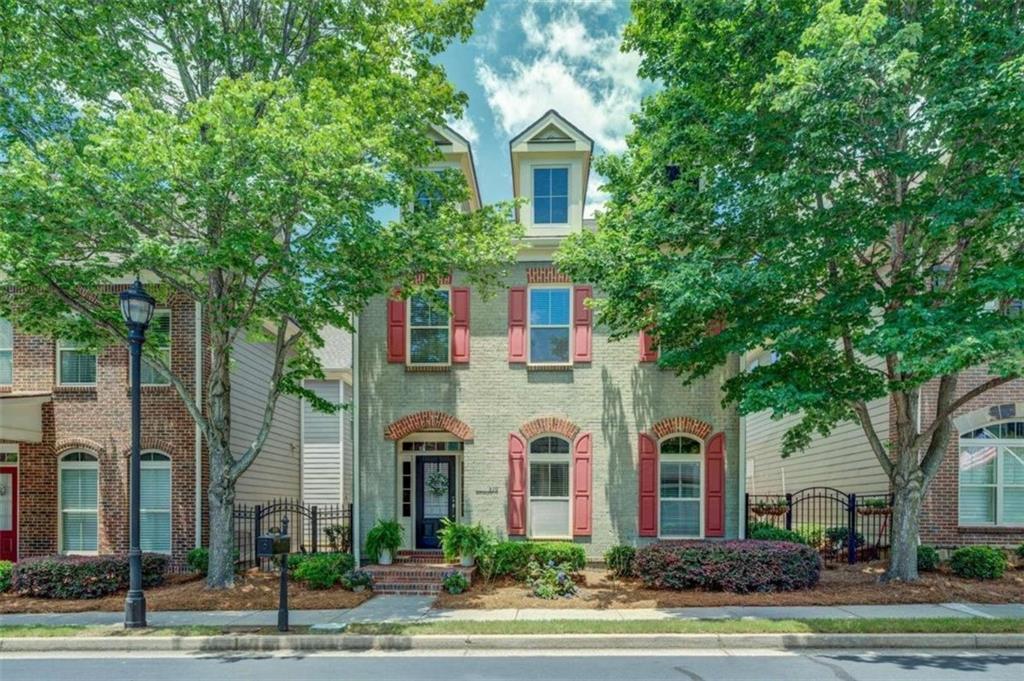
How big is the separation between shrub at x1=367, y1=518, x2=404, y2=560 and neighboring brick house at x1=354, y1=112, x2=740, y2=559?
61 cm

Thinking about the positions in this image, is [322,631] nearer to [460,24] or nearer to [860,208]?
[860,208]

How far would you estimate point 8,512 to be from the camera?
48.3 feet

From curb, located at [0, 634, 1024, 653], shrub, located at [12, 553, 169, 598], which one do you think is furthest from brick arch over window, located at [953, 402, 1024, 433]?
Answer: shrub, located at [12, 553, 169, 598]

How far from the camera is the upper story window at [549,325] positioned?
14.3m

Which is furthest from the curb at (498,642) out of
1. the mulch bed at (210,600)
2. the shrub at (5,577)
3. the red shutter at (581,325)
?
the red shutter at (581,325)

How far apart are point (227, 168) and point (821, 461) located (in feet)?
58.3

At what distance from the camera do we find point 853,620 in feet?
29.4

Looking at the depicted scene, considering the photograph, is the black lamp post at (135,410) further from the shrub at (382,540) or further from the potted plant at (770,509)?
the potted plant at (770,509)

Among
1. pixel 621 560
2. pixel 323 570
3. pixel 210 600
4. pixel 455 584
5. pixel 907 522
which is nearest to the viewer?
pixel 210 600

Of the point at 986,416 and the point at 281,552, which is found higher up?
the point at 986,416

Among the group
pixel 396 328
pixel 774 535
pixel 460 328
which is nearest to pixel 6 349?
pixel 396 328

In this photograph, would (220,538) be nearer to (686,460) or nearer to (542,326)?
(542,326)

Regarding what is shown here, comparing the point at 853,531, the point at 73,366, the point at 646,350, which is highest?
the point at 646,350

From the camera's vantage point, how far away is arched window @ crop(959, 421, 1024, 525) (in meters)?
13.8
